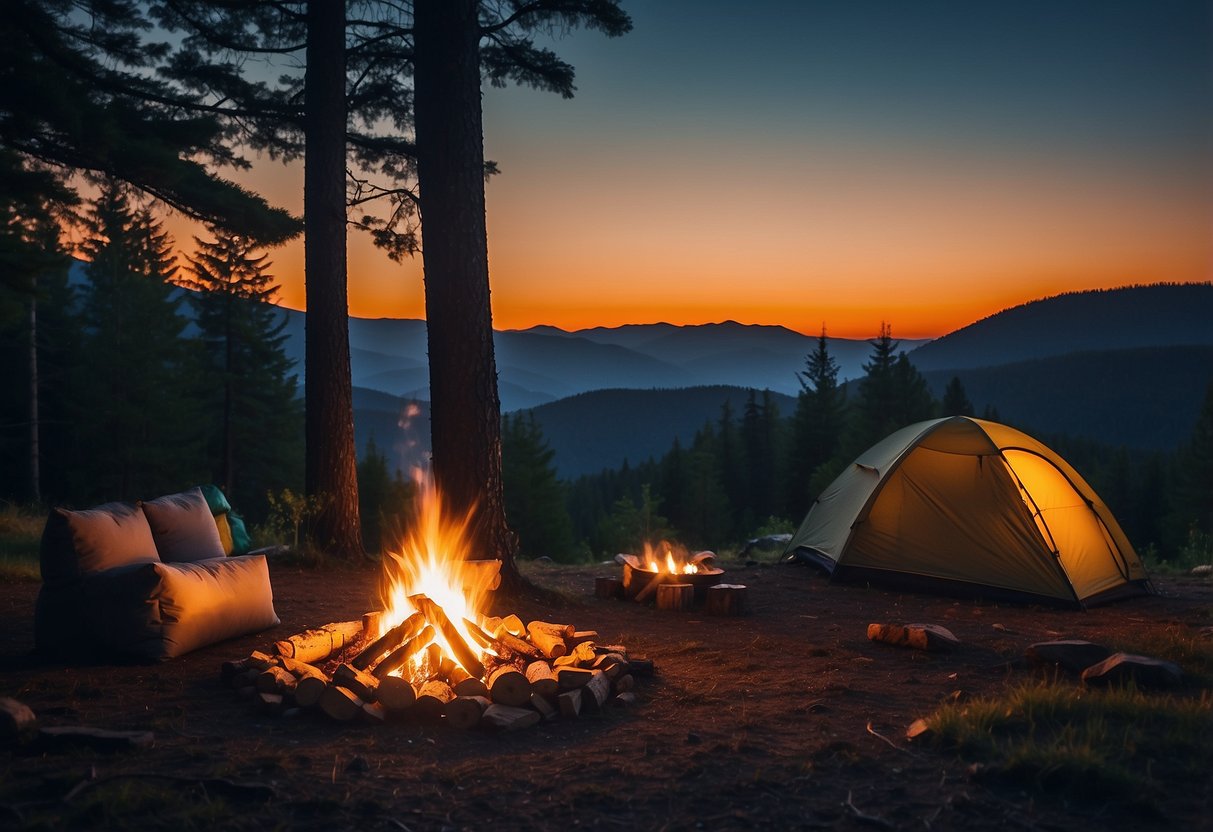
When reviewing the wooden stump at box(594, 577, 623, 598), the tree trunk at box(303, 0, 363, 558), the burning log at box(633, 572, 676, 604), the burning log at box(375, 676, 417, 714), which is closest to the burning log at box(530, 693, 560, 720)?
the burning log at box(375, 676, 417, 714)

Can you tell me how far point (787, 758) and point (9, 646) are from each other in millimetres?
5330

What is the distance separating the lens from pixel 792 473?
160 ft

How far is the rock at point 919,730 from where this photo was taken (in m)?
4.03

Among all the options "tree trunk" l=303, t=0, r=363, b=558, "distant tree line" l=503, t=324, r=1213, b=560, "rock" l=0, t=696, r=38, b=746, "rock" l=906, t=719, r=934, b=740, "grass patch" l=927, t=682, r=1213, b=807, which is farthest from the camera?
"distant tree line" l=503, t=324, r=1213, b=560

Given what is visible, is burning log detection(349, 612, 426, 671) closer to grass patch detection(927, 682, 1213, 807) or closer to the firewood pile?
the firewood pile

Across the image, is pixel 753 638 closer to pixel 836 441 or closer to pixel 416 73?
pixel 416 73

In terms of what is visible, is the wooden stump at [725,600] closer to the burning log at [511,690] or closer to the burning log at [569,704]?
the burning log at [569,704]

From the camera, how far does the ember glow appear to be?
534cm

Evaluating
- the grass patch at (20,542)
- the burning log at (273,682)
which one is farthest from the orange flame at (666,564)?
the grass patch at (20,542)

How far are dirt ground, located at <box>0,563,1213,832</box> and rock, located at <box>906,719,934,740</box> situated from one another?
0.04 meters

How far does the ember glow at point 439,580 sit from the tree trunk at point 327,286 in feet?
9.32

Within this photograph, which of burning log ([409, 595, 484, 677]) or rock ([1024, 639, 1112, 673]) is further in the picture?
rock ([1024, 639, 1112, 673])

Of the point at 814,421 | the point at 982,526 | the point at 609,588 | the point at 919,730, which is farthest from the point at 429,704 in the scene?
the point at 814,421

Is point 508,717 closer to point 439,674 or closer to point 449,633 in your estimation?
point 439,674
